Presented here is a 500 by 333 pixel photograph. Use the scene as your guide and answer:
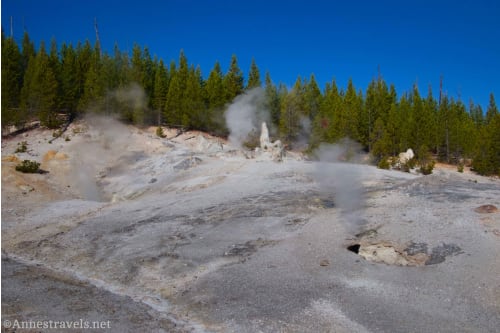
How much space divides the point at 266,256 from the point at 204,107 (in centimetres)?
4579

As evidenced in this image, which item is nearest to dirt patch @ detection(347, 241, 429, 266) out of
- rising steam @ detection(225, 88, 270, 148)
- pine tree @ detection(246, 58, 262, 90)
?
rising steam @ detection(225, 88, 270, 148)

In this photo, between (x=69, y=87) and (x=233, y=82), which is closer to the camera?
(x=69, y=87)

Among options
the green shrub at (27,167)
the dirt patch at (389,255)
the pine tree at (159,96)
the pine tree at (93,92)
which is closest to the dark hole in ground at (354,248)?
the dirt patch at (389,255)

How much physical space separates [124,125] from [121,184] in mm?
22527

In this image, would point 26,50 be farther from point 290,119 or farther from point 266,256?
point 266,256

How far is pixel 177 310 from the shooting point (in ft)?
36.8

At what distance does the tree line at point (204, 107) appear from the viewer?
1977 inches

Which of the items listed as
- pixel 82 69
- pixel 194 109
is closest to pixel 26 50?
pixel 82 69

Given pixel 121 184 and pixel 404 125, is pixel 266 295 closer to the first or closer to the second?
pixel 121 184

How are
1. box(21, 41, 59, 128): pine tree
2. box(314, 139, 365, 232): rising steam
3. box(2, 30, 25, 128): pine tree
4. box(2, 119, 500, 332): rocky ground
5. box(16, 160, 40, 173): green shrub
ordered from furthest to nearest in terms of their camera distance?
box(21, 41, 59, 128): pine tree → box(2, 30, 25, 128): pine tree → box(16, 160, 40, 173): green shrub → box(314, 139, 365, 232): rising steam → box(2, 119, 500, 332): rocky ground

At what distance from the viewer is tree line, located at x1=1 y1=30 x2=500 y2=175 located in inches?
1977

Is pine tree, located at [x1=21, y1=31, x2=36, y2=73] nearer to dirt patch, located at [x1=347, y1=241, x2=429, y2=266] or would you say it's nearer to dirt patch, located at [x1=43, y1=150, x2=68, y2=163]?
dirt patch, located at [x1=43, y1=150, x2=68, y2=163]

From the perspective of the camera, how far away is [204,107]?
192 ft

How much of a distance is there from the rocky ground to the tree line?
992 inches
